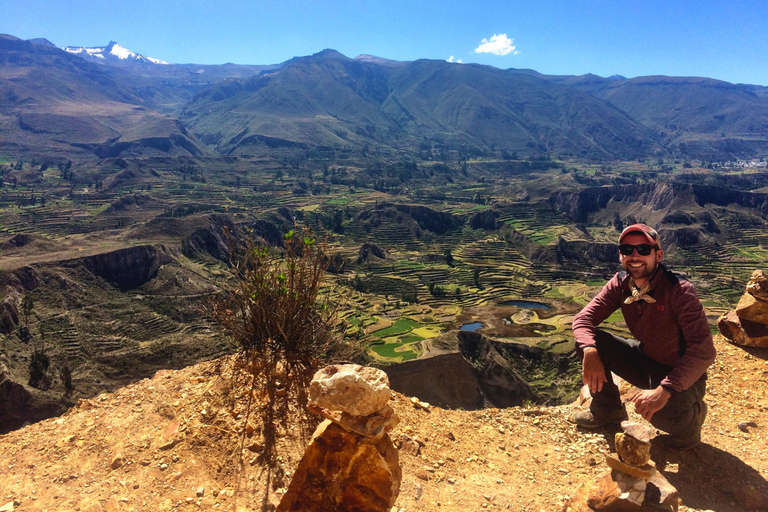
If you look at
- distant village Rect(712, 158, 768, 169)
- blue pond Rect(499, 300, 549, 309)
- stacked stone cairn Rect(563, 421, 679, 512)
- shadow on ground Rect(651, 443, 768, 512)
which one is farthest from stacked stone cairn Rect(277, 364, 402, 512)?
distant village Rect(712, 158, 768, 169)

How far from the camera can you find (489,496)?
439 centimetres

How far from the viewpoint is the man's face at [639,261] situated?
4.34 m

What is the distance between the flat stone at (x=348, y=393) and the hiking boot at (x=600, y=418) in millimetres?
3004

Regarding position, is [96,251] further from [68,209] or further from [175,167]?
[175,167]

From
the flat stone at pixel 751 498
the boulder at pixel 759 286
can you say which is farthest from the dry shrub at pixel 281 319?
the boulder at pixel 759 286

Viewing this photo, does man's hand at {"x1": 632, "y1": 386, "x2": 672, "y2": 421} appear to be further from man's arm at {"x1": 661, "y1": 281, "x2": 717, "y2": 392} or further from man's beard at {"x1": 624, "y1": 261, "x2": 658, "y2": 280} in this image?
man's beard at {"x1": 624, "y1": 261, "x2": 658, "y2": 280}

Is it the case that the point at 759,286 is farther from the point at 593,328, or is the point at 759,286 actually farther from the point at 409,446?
the point at 409,446

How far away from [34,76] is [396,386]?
239944mm

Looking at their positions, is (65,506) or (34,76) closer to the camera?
(65,506)

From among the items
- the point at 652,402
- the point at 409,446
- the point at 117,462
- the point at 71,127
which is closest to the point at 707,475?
the point at 652,402

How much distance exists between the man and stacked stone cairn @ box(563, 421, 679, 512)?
49cm

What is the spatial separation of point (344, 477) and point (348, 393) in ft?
2.22

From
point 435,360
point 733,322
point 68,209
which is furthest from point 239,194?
point 733,322

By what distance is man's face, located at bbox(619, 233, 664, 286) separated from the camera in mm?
4336
